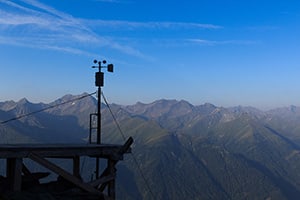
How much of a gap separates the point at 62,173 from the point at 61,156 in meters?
1.08

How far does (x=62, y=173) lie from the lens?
14.6 meters

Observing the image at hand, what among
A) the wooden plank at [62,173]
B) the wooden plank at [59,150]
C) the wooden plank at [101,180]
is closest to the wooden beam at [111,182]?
Result: the wooden plank at [101,180]

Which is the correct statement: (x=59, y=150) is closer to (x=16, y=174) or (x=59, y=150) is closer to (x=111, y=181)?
(x=16, y=174)

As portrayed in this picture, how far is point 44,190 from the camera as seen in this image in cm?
1488

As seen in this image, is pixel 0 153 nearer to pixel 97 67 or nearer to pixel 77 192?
pixel 77 192

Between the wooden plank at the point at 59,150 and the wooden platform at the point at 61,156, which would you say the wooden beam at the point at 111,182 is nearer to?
the wooden platform at the point at 61,156

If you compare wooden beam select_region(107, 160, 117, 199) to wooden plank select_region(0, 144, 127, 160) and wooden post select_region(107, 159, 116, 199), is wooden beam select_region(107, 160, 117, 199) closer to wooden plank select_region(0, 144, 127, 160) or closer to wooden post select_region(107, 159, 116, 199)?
wooden post select_region(107, 159, 116, 199)

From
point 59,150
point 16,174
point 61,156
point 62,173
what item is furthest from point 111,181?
point 16,174

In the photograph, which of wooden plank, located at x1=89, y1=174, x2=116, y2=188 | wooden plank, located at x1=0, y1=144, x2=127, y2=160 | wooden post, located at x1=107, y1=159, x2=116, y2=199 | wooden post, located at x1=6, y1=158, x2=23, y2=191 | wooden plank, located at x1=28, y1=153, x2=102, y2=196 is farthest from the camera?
wooden post, located at x1=107, y1=159, x2=116, y2=199

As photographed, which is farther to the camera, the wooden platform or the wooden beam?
the wooden beam

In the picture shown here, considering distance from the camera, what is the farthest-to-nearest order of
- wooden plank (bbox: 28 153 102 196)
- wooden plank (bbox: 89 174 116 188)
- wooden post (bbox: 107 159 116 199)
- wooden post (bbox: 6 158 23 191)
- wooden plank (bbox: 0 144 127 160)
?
wooden post (bbox: 107 159 116 199) → wooden plank (bbox: 89 174 116 188) → wooden plank (bbox: 28 153 102 196) → wooden post (bbox: 6 158 23 191) → wooden plank (bbox: 0 144 127 160)

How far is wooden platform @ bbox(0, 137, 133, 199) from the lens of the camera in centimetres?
1391

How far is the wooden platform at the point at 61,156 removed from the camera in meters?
13.9

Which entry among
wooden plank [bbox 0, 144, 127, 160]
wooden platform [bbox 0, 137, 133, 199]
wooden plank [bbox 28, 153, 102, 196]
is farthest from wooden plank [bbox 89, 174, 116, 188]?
wooden plank [bbox 0, 144, 127, 160]
